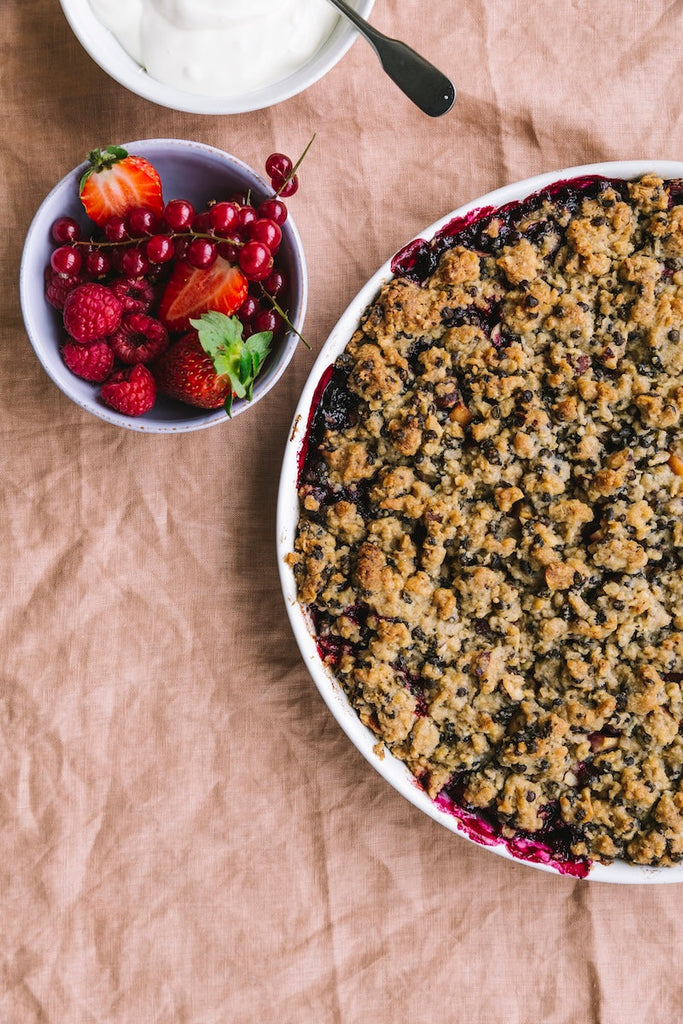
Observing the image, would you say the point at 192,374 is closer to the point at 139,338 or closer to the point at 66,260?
the point at 139,338

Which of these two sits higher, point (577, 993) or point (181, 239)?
point (181, 239)

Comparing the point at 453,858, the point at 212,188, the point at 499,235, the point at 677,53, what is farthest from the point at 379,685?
the point at 677,53

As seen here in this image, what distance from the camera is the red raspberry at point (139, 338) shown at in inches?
57.0

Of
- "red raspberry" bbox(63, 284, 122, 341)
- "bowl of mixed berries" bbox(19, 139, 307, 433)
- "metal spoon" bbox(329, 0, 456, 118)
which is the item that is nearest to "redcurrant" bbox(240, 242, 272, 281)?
"bowl of mixed berries" bbox(19, 139, 307, 433)

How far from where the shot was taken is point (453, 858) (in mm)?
1700

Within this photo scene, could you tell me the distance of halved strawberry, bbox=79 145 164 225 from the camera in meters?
1.42

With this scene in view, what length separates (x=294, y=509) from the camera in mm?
1503

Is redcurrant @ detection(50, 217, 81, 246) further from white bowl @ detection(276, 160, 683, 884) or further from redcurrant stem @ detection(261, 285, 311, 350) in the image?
white bowl @ detection(276, 160, 683, 884)

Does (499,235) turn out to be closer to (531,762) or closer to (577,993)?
(531,762)

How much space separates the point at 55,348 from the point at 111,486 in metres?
0.32

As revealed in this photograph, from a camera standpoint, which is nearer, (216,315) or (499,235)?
(216,315)

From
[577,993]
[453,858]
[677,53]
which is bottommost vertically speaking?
[577,993]

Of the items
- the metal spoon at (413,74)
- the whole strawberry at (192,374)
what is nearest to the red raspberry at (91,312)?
the whole strawberry at (192,374)

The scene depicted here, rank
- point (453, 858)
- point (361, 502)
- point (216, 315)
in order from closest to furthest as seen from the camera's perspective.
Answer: point (216, 315) → point (361, 502) → point (453, 858)
